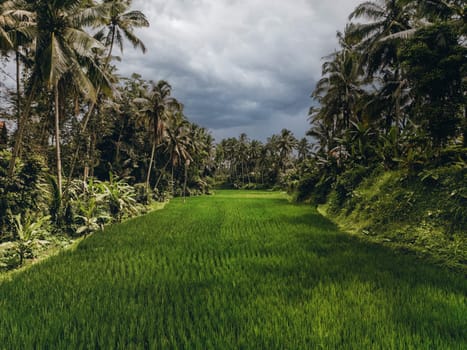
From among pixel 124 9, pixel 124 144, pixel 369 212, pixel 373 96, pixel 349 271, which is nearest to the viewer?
pixel 349 271

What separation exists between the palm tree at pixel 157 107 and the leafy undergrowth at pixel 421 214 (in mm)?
17825

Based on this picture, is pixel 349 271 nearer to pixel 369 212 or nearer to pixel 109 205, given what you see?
pixel 369 212

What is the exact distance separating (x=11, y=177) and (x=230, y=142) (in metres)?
63.6

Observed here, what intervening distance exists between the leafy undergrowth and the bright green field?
808 millimetres

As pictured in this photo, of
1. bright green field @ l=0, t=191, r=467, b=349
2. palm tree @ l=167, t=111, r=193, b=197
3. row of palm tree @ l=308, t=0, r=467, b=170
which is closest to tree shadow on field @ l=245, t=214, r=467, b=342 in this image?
bright green field @ l=0, t=191, r=467, b=349

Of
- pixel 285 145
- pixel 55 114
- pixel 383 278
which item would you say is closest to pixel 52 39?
pixel 55 114

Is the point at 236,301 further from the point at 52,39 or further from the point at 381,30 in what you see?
the point at 381,30

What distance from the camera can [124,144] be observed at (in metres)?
26.4

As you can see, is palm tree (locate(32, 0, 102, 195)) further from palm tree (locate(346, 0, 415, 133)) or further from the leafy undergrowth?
palm tree (locate(346, 0, 415, 133))

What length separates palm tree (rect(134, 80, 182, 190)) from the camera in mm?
22797

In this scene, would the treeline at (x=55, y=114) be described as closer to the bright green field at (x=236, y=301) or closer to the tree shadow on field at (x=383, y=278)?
the bright green field at (x=236, y=301)

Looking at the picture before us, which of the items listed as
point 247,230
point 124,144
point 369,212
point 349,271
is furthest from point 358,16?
point 124,144

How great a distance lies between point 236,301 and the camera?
3.59 meters

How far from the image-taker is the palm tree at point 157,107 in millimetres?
22797
